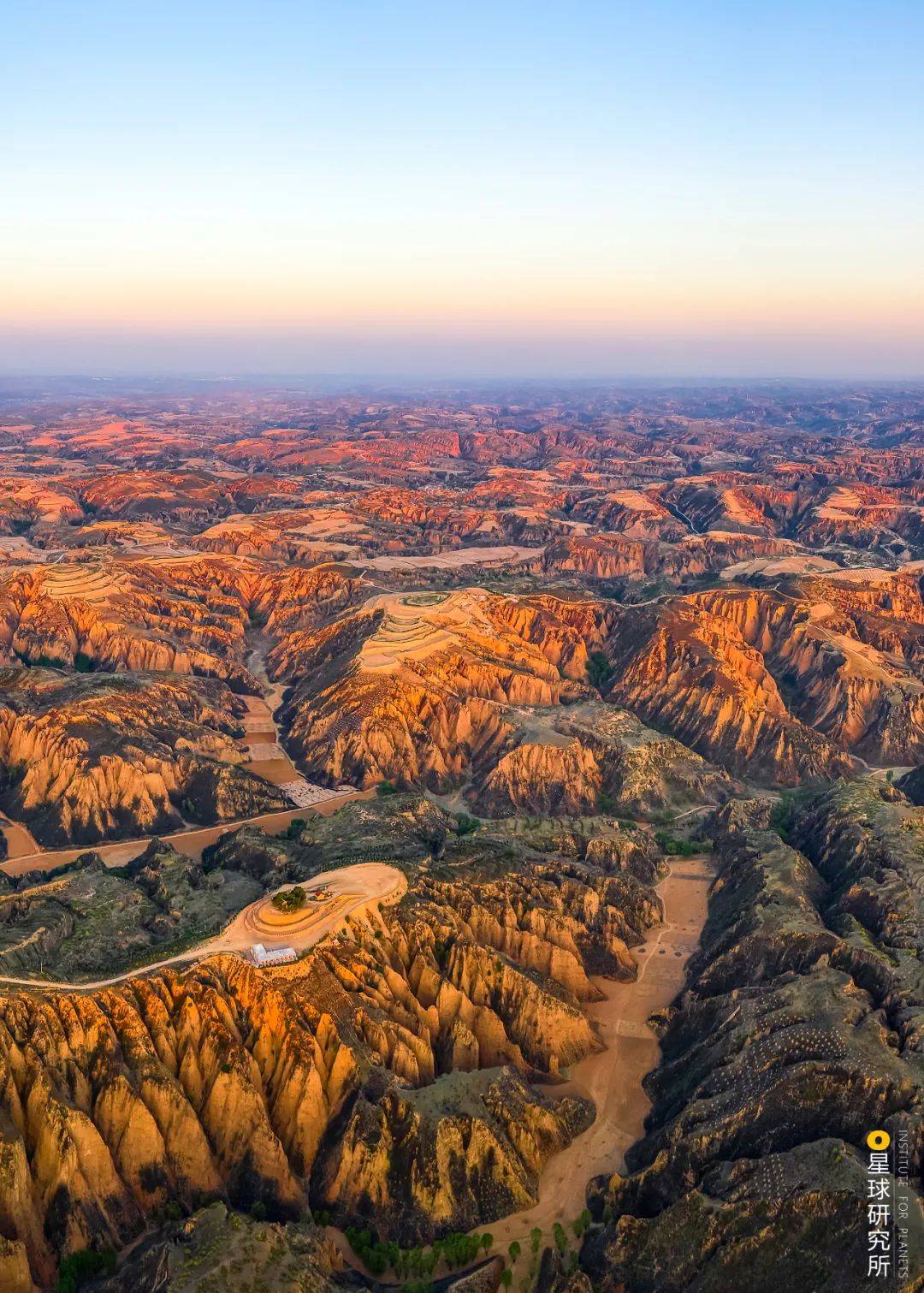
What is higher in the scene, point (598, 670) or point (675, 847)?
point (598, 670)

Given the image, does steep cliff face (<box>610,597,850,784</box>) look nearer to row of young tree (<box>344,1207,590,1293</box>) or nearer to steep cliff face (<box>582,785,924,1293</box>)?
steep cliff face (<box>582,785,924,1293</box>)

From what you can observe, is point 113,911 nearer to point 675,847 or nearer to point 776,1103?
point 776,1103

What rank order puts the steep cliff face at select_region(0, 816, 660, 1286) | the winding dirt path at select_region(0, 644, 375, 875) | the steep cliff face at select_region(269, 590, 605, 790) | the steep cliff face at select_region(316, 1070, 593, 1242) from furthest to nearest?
the steep cliff face at select_region(269, 590, 605, 790) < the winding dirt path at select_region(0, 644, 375, 875) < the steep cliff face at select_region(316, 1070, 593, 1242) < the steep cliff face at select_region(0, 816, 660, 1286)

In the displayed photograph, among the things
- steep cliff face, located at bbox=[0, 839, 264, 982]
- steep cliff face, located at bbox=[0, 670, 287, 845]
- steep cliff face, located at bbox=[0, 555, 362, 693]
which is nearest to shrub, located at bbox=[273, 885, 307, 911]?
steep cliff face, located at bbox=[0, 839, 264, 982]

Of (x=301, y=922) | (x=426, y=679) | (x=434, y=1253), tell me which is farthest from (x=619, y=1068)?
(x=426, y=679)

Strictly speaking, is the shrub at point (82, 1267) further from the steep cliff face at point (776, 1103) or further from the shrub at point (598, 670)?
the shrub at point (598, 670)

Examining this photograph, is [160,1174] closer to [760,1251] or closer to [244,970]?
[244,970]
